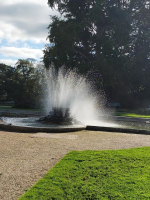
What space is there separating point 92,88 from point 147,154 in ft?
70.3

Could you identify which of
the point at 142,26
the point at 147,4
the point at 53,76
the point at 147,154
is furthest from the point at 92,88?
the point at 147,154

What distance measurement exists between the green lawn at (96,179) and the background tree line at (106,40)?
20.7 meters

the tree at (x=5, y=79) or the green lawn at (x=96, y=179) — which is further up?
the tree at (x=5, y=79)

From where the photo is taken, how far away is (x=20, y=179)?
3.53m

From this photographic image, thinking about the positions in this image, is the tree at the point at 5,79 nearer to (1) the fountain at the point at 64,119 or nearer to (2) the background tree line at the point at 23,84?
(2) the background tree line at the point at 23,84

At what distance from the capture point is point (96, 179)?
3402 mm

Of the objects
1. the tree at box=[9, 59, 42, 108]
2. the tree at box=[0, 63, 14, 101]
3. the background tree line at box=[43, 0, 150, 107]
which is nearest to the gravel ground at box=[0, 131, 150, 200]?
the background tree line at box=[43, 0, 150, 107]

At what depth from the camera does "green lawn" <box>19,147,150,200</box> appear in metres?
2.88

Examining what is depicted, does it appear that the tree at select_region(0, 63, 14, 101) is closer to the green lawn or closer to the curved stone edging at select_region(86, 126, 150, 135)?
the curved stone edging at select_region(86, 126, 150, 135)

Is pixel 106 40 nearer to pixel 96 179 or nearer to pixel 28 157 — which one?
pixel 28 157

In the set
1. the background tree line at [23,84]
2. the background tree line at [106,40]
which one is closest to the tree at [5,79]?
the background tree line at [23,84]

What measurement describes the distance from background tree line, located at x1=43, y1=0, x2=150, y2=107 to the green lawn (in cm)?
2070

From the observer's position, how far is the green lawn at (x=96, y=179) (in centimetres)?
288

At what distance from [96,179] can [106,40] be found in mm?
23319
